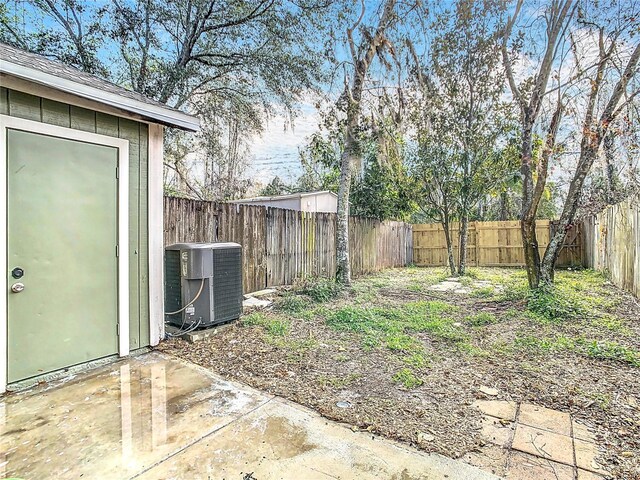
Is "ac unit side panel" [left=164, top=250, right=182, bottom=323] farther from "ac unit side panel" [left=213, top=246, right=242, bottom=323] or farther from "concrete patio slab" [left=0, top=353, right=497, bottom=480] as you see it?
"concrete patio slab" [left=0, top=353, right=497, bottom=480]

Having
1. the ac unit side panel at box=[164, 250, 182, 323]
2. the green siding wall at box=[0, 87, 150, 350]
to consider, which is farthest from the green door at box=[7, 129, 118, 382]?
the ac unit side panel at box=[164, 250, 182, 323]

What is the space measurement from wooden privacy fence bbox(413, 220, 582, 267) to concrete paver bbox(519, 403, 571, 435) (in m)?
10.5

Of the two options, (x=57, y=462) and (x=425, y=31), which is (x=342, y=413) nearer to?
(x=57, y=462)

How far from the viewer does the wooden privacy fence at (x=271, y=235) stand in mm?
5102

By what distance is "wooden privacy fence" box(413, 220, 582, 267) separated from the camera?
10.9 m

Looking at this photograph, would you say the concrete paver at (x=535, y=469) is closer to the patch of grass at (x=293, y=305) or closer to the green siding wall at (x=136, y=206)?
the green siding wall at (x=136, y=206)

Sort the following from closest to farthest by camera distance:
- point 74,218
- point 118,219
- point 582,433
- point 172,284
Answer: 1. point 582,433
2. point 74,218
3. point 118,219
4. point 172,284

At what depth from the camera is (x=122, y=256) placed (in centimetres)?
323

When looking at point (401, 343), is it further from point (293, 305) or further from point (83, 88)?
point (83, 88)

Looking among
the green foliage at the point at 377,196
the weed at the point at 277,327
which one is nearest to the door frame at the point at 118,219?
the weed at the point at 277,327

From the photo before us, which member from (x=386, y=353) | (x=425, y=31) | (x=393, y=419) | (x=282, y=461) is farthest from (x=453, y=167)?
(x=282, y=461)

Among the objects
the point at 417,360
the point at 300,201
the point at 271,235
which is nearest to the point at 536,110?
the point at 417,360

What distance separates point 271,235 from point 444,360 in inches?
163

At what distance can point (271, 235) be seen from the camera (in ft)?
21.7
